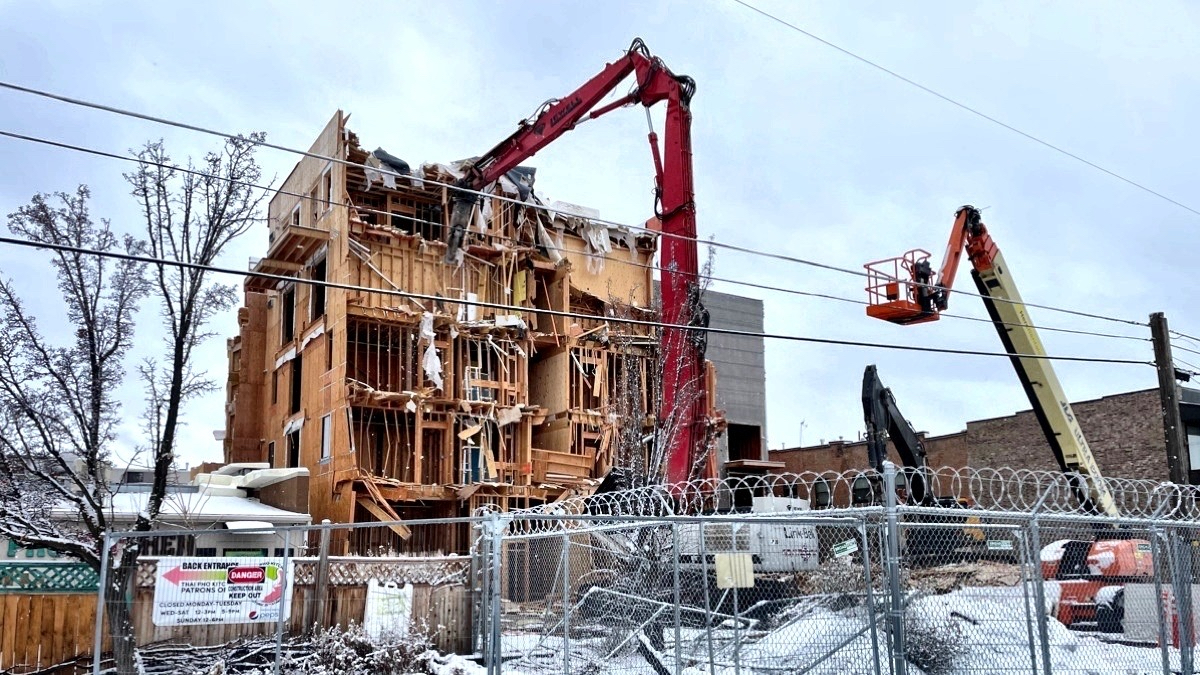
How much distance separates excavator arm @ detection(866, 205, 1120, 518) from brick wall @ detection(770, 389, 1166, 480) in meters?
17.4

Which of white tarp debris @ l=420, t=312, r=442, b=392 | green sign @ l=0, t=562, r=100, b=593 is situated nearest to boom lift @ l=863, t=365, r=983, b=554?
white tarp debris @ l=420, t=312, r=442, b=392

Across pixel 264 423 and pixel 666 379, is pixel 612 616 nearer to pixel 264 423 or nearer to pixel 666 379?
pixel 666 379

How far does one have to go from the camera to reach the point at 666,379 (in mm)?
22500

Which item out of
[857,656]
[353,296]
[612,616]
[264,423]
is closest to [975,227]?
[612,616]

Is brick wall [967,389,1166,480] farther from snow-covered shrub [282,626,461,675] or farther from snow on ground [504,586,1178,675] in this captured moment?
snow-covered shrub [282,626,461,675]

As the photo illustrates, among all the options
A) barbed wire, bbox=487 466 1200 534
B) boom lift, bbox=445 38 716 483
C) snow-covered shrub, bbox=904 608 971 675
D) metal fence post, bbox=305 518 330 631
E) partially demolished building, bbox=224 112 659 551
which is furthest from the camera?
partially demolished building, bbox=224 112 659 551

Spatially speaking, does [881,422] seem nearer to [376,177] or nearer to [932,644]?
[932,644]

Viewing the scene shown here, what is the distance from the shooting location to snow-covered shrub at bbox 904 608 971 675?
511 inches

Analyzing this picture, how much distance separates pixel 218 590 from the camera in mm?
13688

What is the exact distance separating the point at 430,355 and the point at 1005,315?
15.9 m

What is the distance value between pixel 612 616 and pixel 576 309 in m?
22.8

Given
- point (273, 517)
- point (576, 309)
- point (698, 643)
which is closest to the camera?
point (698, 643)

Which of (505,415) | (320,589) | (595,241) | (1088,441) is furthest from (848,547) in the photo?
(1088,441)

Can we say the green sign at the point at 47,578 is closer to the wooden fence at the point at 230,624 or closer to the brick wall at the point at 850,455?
the wooden fence at the point at 230,624
